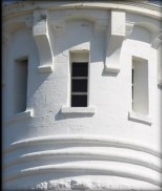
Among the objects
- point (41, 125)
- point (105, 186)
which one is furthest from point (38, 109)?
point (105, 186)

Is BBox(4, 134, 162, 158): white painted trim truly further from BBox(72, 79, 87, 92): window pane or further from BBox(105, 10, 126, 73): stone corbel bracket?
BBox(105, 10, 126, 73): stone corbel bracket

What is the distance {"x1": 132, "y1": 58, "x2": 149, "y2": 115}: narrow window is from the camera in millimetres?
35500

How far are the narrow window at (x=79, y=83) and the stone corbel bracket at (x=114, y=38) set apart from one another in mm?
595

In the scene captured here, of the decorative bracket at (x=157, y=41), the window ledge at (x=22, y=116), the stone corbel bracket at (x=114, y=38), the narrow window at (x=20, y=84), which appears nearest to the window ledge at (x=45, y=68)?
the narrow window at (x=20, y=84)

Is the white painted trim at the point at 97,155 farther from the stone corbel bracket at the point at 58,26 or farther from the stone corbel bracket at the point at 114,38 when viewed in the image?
the stone corbel bracket at the point at 58,26

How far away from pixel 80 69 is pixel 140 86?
1489mm

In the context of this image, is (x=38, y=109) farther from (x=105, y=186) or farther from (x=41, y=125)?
(x=105, y=186)

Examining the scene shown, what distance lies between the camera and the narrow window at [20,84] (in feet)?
117

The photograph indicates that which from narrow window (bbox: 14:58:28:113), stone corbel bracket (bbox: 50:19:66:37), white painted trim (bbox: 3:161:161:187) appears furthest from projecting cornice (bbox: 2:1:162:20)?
white painted trim (bbox: 3:161:161:187)

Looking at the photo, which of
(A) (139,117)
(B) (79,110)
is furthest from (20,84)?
(A) (139,117)

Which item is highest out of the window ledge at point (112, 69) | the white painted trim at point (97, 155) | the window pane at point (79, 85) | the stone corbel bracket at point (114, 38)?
the stone corbel bracket at point (114, 38)

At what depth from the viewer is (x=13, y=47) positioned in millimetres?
36156

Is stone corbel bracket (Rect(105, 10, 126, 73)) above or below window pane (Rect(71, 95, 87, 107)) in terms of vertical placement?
above

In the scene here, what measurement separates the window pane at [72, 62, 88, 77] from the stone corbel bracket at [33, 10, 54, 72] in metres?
0.53
